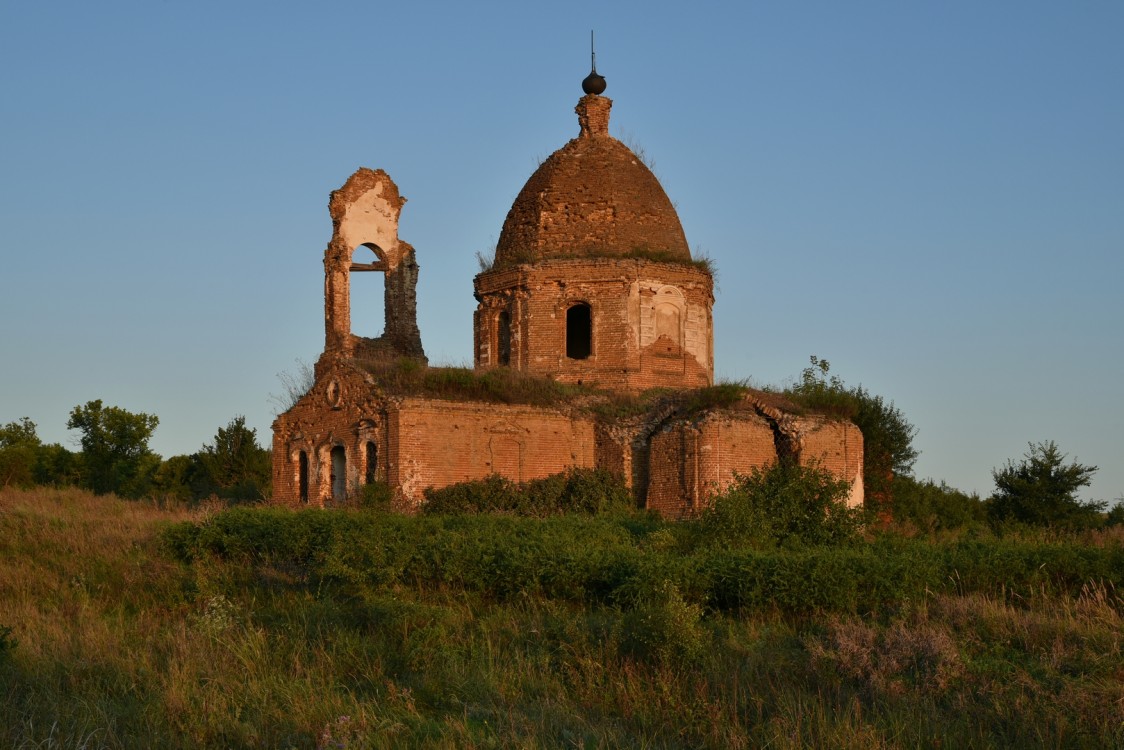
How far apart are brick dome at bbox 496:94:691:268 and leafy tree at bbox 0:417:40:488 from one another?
593 inches

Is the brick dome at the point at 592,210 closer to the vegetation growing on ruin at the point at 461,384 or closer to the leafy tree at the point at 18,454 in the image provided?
the vegetation growing on ruin at the point at 461,384

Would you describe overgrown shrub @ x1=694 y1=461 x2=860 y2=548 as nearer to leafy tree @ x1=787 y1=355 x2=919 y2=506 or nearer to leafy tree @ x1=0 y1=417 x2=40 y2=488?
leafy tree @ x1=787 y1=355 x2=919 y2=506

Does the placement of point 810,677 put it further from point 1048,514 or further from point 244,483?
point 244,483

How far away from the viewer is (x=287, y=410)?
23.8m

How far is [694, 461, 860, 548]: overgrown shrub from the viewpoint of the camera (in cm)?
1516

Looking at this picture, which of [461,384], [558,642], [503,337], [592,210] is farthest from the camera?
[503,337]

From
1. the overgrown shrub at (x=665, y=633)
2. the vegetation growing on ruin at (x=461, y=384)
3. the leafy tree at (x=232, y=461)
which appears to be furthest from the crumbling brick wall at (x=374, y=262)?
the overgrown shrub at (x=665, y=633)

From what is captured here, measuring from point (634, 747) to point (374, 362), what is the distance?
14.4 m

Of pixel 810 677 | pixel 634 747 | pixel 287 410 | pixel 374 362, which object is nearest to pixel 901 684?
pixel 810 677

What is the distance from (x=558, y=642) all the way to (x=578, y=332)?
15069mm

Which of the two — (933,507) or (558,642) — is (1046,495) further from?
(558,642)

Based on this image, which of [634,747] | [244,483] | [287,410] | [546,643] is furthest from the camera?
[244,483]

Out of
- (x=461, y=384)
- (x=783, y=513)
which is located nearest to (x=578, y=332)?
(x=461, y=384)

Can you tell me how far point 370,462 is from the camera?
70.4ft
